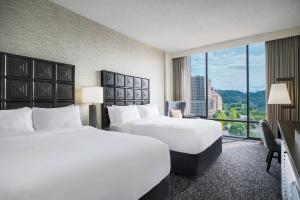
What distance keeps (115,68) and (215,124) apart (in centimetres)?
256

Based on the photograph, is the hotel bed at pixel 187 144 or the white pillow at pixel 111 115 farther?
the white pillow at pixel 111 115

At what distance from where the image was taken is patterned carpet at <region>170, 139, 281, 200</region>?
2.14 m

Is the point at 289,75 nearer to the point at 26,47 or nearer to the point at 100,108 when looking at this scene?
the point at 100,108

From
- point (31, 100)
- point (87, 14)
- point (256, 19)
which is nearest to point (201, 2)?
point (256, 19)

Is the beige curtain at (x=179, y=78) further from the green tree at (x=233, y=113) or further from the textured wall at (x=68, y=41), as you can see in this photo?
the textured wall at (x=68, y=41)

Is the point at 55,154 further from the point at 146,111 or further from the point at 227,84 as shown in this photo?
the point at 227,84

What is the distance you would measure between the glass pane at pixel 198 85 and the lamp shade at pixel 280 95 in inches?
88.2

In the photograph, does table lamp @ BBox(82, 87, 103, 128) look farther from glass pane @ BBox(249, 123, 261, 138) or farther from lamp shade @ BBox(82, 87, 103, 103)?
glass pane @ BBox(249, 123, 261, 138)

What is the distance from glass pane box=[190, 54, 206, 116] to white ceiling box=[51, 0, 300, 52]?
123 cm

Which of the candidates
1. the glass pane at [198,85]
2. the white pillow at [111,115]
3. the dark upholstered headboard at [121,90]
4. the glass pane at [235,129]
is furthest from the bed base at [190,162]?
the glass pane at [198,85]

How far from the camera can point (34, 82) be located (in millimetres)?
2719

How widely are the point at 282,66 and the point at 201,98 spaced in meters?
2.34

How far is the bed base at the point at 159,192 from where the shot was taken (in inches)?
64.9

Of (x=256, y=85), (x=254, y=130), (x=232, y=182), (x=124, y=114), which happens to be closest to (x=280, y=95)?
(x=256, y=85)
